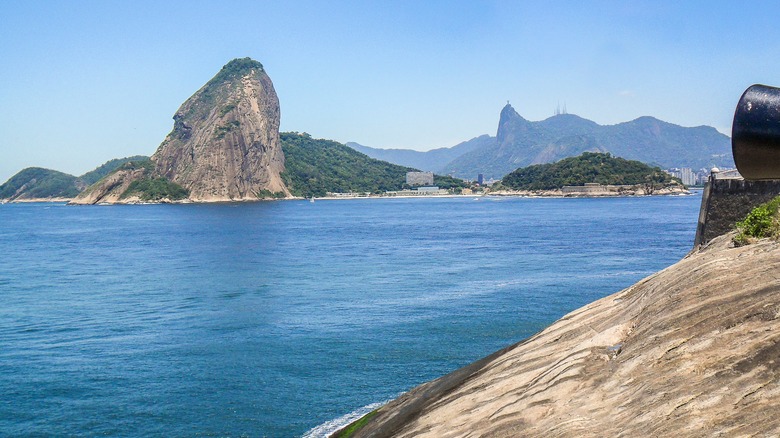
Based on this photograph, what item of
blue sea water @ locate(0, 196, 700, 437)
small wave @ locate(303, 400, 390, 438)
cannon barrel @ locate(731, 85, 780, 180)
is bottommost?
small wave @ locate(303, 400, 390, 438)

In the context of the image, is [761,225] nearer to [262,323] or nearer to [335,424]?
[335,424]

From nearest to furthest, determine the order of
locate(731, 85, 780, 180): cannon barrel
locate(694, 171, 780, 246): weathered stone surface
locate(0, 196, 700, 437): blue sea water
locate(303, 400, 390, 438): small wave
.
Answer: locate(731, 85, 780, 180): cannon barrel
locate(694, 171, 780, 246): weathered stone surface
locate(303, 400, 390, 438): small wave
locate(0, 196, 700, 437): blue sea water

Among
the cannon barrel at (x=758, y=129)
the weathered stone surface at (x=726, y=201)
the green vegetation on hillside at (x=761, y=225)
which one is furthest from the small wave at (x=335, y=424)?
the cannon barrel at (x=758, y=129)

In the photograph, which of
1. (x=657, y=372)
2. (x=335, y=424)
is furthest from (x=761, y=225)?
(x=335, y=424)

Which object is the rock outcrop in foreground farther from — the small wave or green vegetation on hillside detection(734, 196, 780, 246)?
the small wave

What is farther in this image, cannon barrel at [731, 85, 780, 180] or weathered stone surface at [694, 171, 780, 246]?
weathered stone surface at [694, 171, 780, 246]

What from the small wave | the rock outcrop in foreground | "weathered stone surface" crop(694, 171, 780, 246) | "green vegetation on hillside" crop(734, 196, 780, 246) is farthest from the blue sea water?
"green vegetation on hillside" crop(734, 196, 780, 246)
